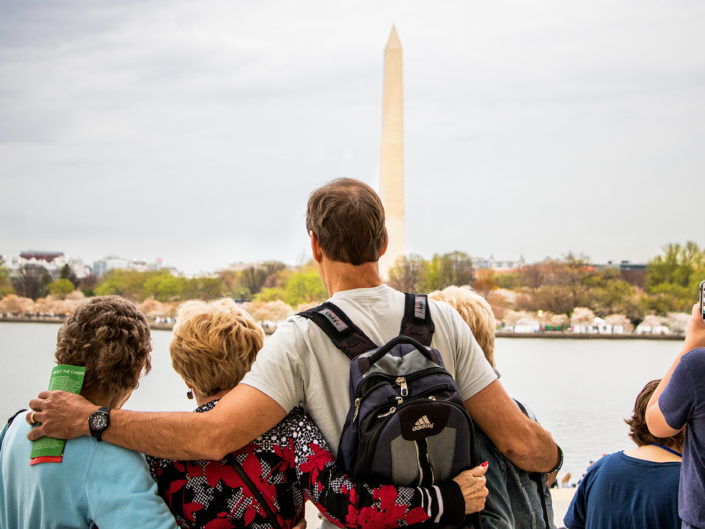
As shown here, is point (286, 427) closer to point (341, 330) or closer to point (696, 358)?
point (341, 330)

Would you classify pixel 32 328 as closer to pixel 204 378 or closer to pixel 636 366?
pixel 636 366

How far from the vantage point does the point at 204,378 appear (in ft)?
6.59

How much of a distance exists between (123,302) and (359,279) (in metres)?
0.70

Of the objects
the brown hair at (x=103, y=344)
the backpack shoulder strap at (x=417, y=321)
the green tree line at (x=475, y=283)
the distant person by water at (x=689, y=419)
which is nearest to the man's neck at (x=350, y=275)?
the backpack shoulder strap at (x=417, y=321)

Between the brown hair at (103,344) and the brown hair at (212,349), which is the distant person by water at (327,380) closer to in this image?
the brown hair at (103,344)

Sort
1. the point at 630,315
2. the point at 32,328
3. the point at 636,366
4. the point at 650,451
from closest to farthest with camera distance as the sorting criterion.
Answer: the point at 650,451 < the point at 636,366 < the point at 32,328 < the point at 630,315

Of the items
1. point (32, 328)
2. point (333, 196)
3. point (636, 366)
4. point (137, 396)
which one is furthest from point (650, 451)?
point (32, 328)

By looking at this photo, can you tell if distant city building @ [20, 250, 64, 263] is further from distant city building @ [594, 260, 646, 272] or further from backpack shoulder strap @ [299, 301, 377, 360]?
backpack shoulder strap @ [299, 301, 377, 360]

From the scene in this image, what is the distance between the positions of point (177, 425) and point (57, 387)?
351mm

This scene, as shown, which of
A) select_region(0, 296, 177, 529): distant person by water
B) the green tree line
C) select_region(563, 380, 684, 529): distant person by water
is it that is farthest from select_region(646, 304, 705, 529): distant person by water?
the green tree line

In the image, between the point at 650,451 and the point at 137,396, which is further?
the point at 137,396

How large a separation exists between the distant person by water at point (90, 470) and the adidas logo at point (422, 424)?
689 millimetres

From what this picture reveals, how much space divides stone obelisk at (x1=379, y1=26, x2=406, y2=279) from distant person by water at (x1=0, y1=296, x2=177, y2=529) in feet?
120

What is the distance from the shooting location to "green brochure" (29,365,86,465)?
5.60 ft
